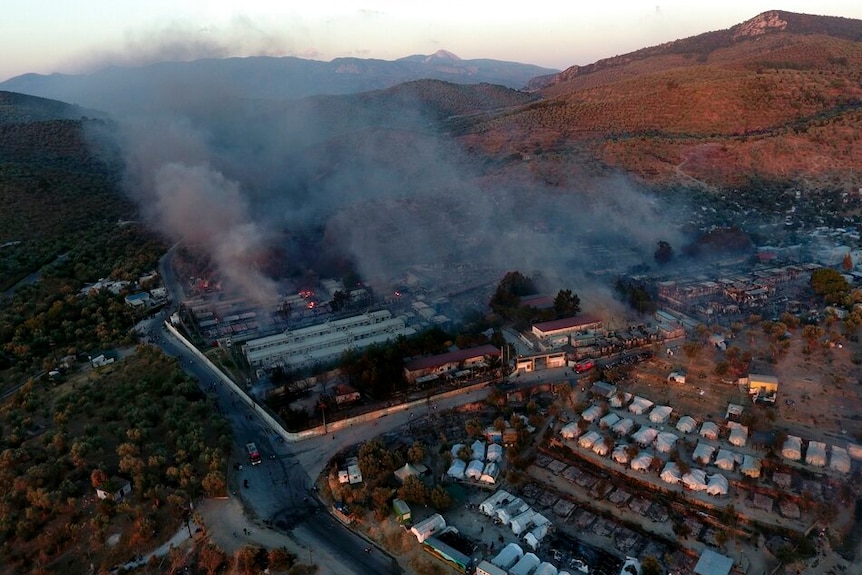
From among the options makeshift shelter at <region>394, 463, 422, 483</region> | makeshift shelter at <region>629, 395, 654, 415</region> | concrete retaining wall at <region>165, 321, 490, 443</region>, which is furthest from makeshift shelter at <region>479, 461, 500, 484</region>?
makeshift shelter at <region>629, 395, 654, 415</region>

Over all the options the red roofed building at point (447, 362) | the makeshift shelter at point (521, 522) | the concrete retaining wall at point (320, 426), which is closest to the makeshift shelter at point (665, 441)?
the makeshift shelter at point (521, 522)

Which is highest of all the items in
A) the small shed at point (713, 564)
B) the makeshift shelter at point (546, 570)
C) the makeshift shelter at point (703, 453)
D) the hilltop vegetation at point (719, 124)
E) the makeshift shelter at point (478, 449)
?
the hilltop vegetation at point (719, 124)

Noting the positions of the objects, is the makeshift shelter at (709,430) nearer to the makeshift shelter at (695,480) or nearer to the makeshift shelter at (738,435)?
the makeshift shelter at (738,435)

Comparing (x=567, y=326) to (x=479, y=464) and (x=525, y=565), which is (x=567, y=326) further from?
(x=525, y=565)

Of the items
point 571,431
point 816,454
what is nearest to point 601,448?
point 571,431

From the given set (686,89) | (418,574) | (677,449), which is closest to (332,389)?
(418,574)

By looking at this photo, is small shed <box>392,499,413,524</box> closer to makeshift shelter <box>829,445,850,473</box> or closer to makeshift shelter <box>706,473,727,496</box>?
makeshift shelter <box>706,473,727,496</box>
